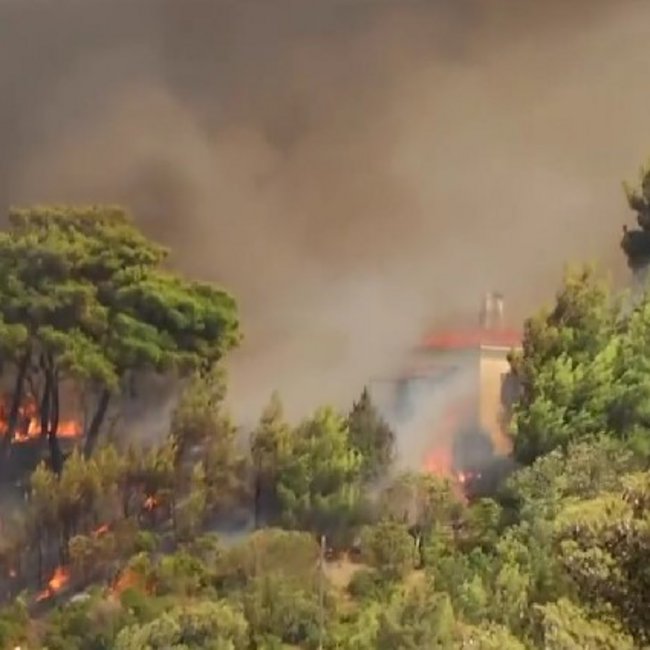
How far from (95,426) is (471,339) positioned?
0.79 meters

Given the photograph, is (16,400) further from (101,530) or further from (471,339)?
(471,339)

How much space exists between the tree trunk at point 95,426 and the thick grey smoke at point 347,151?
276 millimetres

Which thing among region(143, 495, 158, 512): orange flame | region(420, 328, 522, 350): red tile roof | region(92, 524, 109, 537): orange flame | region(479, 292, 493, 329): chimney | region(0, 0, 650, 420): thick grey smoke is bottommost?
region(92, 524, 109, 537): orange flame

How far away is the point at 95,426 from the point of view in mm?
2822

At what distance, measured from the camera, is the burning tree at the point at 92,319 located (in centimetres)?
283

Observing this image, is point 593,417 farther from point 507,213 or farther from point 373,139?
point 373,139

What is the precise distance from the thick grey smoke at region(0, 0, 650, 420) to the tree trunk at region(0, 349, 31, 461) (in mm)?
380

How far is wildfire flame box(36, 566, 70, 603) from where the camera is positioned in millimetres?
2766

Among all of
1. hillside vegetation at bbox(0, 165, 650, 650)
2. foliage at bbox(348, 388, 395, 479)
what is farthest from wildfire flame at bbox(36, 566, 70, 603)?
foliage at bbox(348, 388, 395, 479)

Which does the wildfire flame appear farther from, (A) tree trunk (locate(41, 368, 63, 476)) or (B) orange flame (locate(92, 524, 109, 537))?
(A) tree trunk (locate(41, 368, 63, 476))

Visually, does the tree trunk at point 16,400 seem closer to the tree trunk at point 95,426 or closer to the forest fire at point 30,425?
the forest fire at point 30,425

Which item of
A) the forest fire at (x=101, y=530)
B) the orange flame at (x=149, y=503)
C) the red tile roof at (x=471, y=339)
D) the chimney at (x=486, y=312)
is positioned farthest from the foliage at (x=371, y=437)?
the forest fire at (x=101, y=530)

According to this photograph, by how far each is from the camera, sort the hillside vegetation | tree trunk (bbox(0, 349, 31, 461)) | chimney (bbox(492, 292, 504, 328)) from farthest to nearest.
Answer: tree trunk (bbox(0, 349, 31, 461)) < chimney (bbox(492, 292, 504, 328)) < the hillside vegetation

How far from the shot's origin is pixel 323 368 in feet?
9.18
